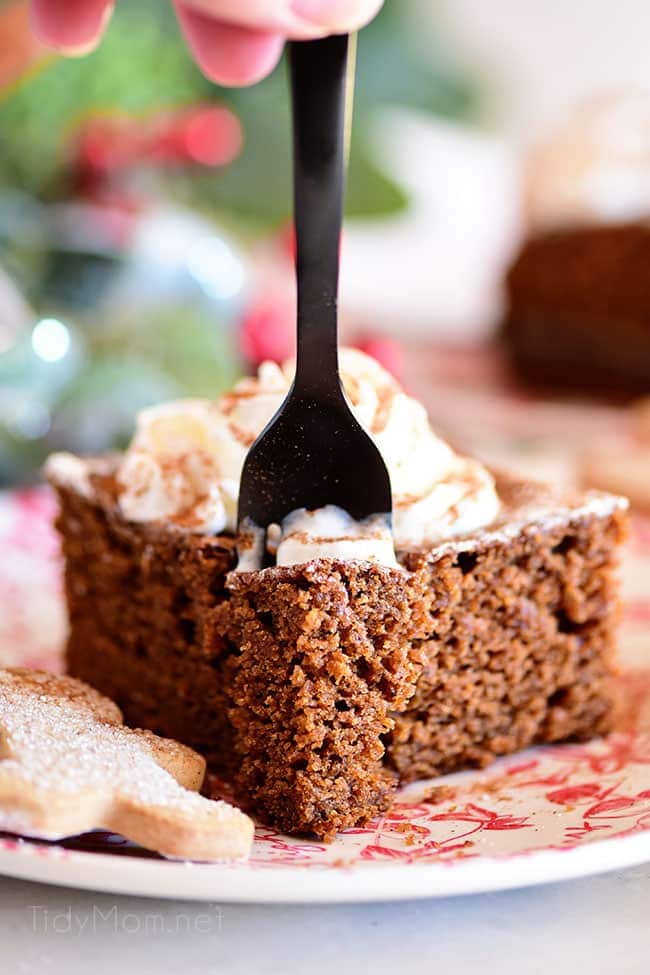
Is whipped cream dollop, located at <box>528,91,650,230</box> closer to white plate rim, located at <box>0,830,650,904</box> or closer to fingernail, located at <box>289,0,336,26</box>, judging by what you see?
fingernail, located at <box>289,0,336,26</box>

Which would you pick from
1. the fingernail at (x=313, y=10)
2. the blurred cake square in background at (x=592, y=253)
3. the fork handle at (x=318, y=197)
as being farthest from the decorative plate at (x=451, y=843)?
the blurred cake square in background at (x=592, y=253)

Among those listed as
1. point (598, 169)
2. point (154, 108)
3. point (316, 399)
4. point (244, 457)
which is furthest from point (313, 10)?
point (154, 108)

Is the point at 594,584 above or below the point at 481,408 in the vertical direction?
below

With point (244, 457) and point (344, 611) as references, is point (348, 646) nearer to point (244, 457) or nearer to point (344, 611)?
point (344, 611)

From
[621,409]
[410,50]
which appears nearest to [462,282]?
[410,50]

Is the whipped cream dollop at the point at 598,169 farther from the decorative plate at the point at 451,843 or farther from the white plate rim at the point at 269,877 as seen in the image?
the white plate rim at the point at 269,877

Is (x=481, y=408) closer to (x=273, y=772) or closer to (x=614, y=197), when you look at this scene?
(x=614, y=197)

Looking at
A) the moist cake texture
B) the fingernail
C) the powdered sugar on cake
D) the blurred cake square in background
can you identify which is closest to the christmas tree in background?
the blurred cake square in background
